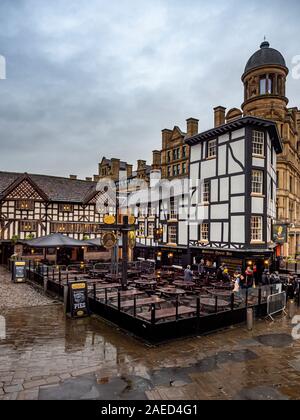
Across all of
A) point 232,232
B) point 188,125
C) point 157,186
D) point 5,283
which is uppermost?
point 188,125

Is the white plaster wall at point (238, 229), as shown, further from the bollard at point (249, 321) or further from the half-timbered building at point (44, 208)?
the half-timbered building at point (44, 208)

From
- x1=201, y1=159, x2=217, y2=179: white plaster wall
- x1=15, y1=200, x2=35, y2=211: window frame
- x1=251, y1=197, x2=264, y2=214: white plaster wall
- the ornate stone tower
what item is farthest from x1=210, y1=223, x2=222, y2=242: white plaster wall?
x1=15, y1=200, x2=35, y2=211: window frame

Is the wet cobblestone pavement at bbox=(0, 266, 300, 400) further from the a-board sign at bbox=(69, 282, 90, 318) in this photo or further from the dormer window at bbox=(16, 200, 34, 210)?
the dormer window at bbox=(16, 200, 34, 210)

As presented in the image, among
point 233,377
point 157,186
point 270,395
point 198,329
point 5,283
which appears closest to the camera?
point 270,395

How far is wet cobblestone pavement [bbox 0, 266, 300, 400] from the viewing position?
23.0 feet

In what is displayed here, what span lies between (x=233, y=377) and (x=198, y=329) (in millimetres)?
3582

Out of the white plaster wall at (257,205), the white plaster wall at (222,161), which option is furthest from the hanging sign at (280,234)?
the white plaster wall at (222,161)

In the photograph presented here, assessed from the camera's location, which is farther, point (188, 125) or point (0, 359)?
point (188, 125)

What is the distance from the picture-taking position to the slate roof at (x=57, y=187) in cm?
3684

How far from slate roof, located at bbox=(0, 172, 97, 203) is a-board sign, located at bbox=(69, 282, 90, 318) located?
24.7 meters

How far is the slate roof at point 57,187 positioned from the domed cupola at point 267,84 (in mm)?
22611

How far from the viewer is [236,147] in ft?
78.0
